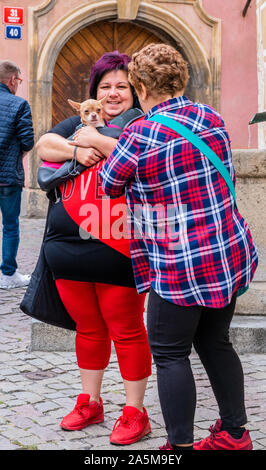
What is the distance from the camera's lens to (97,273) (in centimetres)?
324

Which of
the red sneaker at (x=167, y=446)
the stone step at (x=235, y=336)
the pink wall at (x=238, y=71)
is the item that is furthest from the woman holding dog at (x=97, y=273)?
the pink wall at (x=238, y=71)

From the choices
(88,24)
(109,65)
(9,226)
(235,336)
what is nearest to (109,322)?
(109,65)

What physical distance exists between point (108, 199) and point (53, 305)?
2.15 feet

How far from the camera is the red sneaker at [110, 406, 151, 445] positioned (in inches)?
130

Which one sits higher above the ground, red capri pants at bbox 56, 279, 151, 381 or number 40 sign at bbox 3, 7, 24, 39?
number 40 sign at bbox 3, 7, 24, 39

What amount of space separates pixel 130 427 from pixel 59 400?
0.67 m

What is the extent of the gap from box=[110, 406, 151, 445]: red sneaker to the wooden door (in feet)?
30.8

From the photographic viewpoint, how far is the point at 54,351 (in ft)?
16.0

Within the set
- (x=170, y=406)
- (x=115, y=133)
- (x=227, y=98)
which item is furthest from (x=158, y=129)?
(x=227, y=98)

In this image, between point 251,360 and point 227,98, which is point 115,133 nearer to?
point 251,360

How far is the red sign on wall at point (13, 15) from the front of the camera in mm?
11672

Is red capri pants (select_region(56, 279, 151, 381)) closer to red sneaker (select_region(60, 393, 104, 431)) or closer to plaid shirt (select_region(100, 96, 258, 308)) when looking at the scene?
red sneaker (select_region(60, 393, 104, 431))

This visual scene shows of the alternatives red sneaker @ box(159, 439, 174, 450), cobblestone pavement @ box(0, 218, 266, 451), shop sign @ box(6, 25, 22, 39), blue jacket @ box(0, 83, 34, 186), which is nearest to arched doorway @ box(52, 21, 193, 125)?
shop sign @ box(6, 25, 22, 39)

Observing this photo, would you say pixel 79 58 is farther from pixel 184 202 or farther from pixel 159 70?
pixel 184 202
